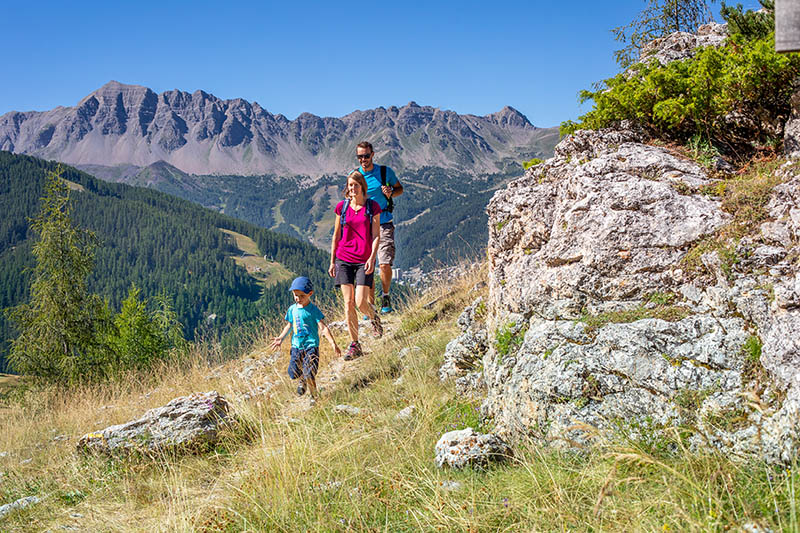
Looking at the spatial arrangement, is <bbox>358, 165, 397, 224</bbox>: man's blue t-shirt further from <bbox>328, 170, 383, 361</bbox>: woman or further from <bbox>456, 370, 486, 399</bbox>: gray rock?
<bbox>456, 370, 486, 399</bbox>: gray rock

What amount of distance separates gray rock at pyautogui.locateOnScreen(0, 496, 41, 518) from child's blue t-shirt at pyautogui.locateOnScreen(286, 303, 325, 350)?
2.97 meters

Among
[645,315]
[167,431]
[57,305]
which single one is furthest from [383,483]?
[57,305]

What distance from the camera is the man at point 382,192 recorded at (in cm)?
798

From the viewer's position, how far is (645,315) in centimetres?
366

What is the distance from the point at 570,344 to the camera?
3744 millimetres

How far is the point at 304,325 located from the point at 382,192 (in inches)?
102

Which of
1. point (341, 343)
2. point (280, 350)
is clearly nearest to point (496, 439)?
point (341, 343)

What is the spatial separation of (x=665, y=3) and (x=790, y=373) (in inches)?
434

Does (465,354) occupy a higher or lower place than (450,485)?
higher

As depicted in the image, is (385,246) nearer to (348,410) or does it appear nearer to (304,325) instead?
(304,325)

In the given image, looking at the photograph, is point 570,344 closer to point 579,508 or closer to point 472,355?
point 579,508

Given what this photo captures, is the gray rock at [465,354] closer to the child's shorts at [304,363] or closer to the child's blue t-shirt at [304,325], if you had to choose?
the child's shorts at [304,363]

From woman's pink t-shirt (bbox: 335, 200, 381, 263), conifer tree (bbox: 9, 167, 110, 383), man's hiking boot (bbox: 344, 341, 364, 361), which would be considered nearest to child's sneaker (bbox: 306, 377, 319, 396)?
man's hiking boot (bbox: 344, 341, 364, 361)

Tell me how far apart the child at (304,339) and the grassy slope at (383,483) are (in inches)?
14.8
